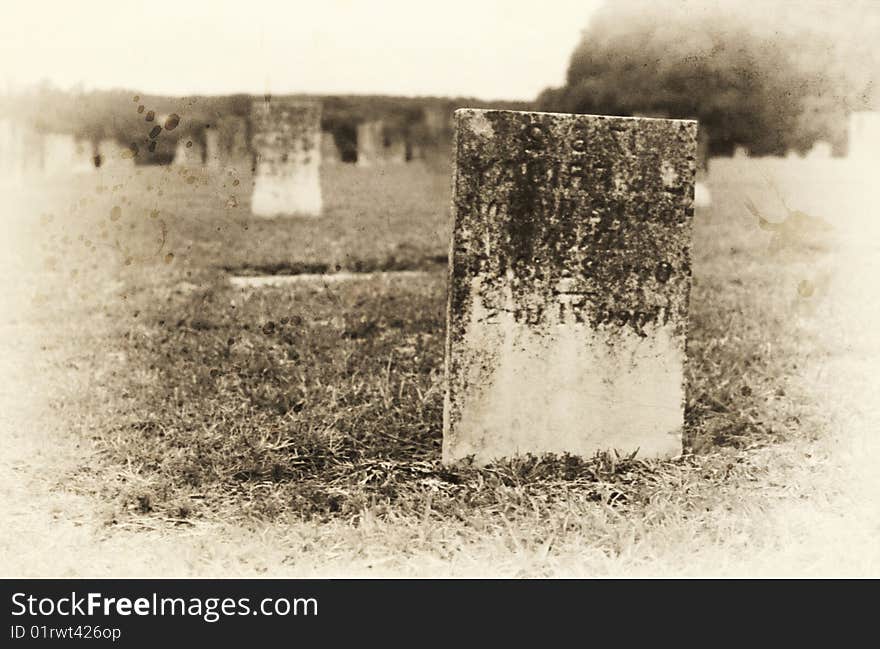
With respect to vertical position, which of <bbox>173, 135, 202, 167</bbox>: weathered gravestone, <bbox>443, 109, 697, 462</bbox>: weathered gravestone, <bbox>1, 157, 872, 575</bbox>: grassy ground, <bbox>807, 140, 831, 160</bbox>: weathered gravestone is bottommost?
<bbox>1, 157, 872, 575</bbox>: grassy ground

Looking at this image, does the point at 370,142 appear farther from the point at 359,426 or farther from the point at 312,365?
the point at 359,426

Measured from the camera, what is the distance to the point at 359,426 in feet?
14.6

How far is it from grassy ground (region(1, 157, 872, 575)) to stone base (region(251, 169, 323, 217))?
329cm

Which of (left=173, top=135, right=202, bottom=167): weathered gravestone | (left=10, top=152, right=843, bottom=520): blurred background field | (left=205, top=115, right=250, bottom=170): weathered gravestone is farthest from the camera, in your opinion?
(left=173, top=135, right=202, bottom=167): weathered gravestone

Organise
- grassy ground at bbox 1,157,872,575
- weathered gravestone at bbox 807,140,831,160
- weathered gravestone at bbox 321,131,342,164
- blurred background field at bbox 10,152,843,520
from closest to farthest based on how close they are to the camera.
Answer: grassy ground at bbox 1,157,872,575 → blurred background field at bbox 10,152,843,520 → weathered gravestone at bbox 807,140,831,160 → weathered gravestone at bbox 321,131,342,164

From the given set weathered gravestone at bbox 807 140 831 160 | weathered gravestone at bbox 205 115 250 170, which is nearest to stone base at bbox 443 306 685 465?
weathered gravestone at bbox 807 140 831 160

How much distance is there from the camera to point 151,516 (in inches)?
141

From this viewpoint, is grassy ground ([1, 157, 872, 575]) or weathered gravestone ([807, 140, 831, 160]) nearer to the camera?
grassy ground ([1, 157, 872, 575])

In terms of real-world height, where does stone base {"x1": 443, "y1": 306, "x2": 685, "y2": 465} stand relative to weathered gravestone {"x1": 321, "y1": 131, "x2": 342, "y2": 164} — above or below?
below

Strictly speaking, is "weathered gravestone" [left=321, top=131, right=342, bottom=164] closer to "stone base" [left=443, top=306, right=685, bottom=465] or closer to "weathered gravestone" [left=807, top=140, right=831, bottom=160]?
"weathered gravestone" [left=807, top=140, right=831, bottom=160]

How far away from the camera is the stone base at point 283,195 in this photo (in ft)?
41.6

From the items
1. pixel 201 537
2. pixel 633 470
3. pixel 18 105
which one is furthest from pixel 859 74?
pixel 18 105

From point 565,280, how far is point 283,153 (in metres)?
9.55

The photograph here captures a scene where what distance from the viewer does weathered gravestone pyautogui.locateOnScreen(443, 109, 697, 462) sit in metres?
3.75
